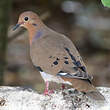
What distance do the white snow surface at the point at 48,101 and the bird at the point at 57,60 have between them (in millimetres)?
83

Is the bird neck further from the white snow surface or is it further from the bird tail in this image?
the bird tail

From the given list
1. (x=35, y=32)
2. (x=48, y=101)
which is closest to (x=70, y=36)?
(x=35, y=32)

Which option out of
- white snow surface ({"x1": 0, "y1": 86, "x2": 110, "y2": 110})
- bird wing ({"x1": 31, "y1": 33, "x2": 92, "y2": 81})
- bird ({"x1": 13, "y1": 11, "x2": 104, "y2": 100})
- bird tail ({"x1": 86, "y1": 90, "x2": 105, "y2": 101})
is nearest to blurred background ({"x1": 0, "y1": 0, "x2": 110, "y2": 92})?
bird ({"x1": 13, "y1": 11, "x2": 104, "y2": 100})

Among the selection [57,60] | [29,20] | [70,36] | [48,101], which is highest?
[70,36]

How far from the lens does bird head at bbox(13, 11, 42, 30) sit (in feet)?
19.6

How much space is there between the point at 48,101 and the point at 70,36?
666 centimetres

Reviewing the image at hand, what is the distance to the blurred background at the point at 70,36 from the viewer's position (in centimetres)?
1004

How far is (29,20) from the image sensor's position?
607cm

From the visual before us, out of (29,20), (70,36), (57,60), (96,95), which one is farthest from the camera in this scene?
(70,36)

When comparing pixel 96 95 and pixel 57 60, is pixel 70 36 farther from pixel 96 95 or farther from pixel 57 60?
pixel 96 95

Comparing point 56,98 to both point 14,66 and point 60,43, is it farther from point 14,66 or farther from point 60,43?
point 14,66

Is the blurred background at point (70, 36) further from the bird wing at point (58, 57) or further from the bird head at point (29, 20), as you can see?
the bird wing at point (58, 57)

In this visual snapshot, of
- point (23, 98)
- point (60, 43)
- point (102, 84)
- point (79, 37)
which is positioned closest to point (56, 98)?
point (23, 98)

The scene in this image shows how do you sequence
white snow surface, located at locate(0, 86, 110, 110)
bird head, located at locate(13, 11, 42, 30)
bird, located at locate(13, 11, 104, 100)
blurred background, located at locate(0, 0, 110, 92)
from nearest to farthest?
white snow surface, located at locate(0, 86, 110, 110) → bird, located at locate(13, 11, 104, 100) → bird head, located at locate(13, 11, 42, 30) → blurred background, located at locate(0, 0, 110, 92)
